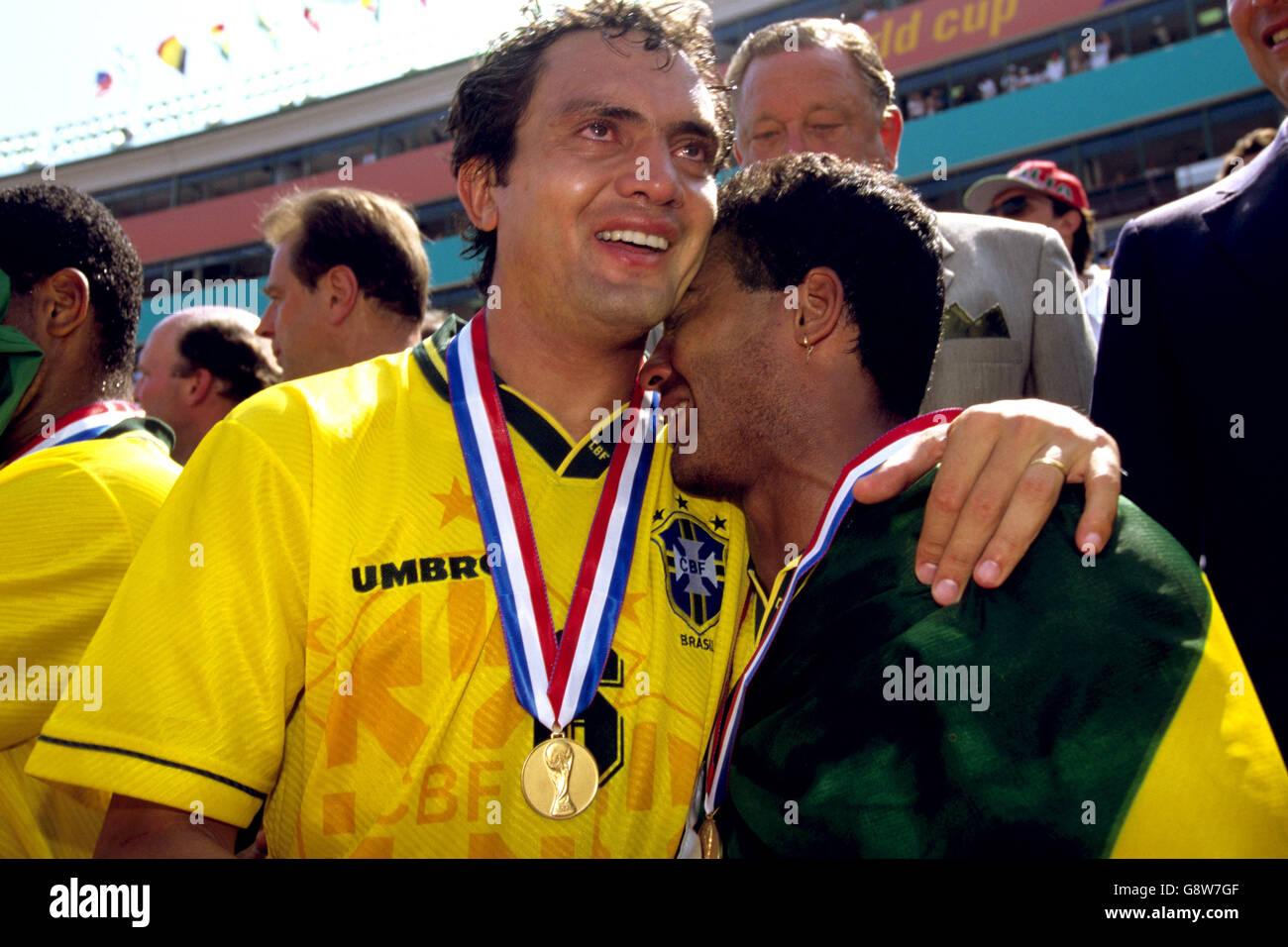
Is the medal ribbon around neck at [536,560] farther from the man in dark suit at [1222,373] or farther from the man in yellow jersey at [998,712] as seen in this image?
the man in dark suit at [1222,373]

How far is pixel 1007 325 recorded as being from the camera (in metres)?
2.77

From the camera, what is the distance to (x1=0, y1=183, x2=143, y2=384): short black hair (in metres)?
2.68

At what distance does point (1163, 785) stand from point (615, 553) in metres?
0.92

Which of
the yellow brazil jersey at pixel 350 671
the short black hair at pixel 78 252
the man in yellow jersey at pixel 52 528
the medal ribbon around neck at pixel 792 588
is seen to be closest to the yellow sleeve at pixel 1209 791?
the medal ribbon around neck at pixel 792 588

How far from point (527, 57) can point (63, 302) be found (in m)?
1.41

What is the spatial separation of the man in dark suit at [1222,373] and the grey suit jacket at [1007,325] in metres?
0.58

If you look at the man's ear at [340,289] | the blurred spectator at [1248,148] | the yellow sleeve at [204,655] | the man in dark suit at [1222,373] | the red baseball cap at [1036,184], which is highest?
the red baseball cap at [1036,184]

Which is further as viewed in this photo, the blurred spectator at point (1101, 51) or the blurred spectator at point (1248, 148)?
the blurred spectator at point (1101, 51)

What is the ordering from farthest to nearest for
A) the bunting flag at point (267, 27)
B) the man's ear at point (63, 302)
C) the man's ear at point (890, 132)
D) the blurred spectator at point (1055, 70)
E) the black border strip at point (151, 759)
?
the bunting flag at point (267, 27) < the blurred spectator at point (1055, 70) < the man's ear at point (890, 132) < the man's ear at point (63, 302) < the black border strip at point (151, 759)

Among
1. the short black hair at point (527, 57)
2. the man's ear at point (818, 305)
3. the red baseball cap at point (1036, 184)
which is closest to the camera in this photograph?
the man's ear at point (818, 305)

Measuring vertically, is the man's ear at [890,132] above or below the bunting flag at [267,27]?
below

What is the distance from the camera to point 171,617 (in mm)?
1527

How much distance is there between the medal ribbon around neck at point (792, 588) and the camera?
1.60 m
